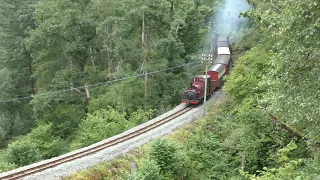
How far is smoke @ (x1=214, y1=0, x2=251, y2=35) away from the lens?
45.4 meters

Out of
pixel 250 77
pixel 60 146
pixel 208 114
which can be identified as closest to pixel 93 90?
pixel 60 146

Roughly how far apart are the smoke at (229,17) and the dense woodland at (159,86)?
158 centimetres

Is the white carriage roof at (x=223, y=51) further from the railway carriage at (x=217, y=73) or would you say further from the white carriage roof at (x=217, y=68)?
the railway carriage at (x=217, y=73)

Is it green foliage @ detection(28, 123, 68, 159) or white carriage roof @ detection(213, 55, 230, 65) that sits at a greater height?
white carriage roof @ detection(213, 55, 230, 65)

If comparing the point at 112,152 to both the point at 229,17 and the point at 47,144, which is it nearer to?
the point at 47,144

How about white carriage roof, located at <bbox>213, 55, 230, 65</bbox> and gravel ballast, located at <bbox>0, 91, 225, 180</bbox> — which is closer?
gravel ballast, located at <bbox>0, 91, 225, 180</bbox>

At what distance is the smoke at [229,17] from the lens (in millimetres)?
45438

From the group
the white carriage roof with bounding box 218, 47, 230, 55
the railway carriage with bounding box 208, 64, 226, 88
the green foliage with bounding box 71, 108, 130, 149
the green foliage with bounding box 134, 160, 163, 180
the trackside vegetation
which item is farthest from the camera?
the white carriage roof with bounding box 218, 47, 230, 55

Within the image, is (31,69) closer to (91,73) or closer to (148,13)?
(91,73)

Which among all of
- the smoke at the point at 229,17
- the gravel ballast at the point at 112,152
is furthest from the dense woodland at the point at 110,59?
the smoke at the point at 229,17

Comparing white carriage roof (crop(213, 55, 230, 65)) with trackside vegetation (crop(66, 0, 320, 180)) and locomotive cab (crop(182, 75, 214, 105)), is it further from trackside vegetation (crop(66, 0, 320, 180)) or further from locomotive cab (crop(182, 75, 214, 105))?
trackside vegetation (crop(66, 0, 320, 180))

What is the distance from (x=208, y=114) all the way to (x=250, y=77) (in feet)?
12.8

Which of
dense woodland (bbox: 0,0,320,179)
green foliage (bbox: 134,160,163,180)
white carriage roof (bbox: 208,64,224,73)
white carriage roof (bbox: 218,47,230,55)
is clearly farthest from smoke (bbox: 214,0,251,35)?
green foliage (bbox: 134,160,163,180)

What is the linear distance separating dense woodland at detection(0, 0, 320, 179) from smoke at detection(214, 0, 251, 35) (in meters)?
1.58
